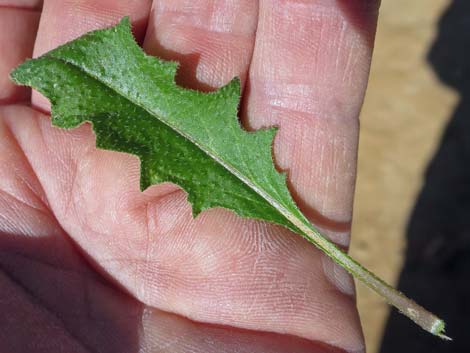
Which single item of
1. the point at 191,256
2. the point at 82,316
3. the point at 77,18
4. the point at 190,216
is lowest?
the point at 82,316

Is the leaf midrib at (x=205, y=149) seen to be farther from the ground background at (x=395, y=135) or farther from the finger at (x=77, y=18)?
the ground background at (x=395, y=135)

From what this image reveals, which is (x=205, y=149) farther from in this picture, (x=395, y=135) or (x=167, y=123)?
(x=395, y=135)

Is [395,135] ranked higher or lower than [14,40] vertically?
lower

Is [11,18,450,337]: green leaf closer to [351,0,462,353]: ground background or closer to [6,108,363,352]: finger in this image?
[6,108,363,352]: finger

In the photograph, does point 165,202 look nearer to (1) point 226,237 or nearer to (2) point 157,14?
(1) point 226,237

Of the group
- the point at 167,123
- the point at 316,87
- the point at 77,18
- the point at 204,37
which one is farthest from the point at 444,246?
the point at 77,18

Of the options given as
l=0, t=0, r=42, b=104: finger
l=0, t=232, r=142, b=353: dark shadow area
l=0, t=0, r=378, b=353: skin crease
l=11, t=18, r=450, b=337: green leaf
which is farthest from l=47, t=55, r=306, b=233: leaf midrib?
l=0, t=232, r=142, b=353: dark shadow area
